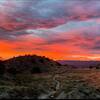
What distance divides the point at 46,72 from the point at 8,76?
13.7m

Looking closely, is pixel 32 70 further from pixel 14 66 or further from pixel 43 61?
pixel 43 61

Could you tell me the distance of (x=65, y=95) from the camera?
3603cm

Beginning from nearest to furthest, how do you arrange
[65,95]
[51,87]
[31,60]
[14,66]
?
[65,95] → [51,87] → [14,66] → [31,60]

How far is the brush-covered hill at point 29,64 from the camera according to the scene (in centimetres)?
6450

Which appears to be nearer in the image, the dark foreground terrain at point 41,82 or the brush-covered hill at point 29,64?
the dark foreground terrain at point 41,82

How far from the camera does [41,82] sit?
50.0 metres

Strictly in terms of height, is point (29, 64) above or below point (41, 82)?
above

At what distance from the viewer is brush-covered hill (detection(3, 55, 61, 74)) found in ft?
212

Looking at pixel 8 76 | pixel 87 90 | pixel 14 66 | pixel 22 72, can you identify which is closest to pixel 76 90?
pixel 87 90

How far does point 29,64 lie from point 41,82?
20.6 m

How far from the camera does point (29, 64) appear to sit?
7038 cm

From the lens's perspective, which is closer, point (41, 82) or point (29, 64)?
point (41, 82)

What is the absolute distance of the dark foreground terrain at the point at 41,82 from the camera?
37.7 meters

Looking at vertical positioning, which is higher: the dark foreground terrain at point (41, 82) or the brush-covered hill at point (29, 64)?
the brush-covered hill at point (29, 64)
